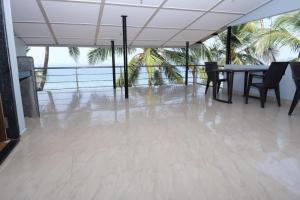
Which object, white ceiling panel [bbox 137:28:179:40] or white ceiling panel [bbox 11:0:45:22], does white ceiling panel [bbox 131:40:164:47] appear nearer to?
white ceiling panel [bbox 137:28:179:40]

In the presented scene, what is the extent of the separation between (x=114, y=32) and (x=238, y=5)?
324 cm

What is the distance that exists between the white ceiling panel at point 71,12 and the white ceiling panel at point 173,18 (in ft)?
4.65

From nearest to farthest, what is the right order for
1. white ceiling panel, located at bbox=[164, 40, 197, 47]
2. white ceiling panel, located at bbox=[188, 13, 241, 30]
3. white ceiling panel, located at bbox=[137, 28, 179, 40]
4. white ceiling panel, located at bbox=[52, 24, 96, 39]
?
white ceiling panel, located at bbox=[188, 13, 241, 30], white ceiling panel, located at bbox=[52, 24, 96, 39], white ceiling panel, located at bbox=[137, 28, 179, 40], white ceiling panel, located at bbox=[164, 40, 197, 47]

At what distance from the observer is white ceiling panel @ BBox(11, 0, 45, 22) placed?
144 inches

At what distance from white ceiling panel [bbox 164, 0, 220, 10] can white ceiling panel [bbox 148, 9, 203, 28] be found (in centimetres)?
24

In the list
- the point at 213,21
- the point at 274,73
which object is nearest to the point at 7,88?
the point at 274,73

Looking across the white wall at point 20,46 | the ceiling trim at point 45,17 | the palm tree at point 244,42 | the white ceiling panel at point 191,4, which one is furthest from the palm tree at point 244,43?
the white wall at point 20,46

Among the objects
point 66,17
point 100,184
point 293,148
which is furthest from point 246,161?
point 66,17

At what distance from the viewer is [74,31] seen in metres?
5.39

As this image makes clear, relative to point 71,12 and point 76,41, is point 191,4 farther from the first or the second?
point 76,41

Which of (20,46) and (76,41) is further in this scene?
(76,41)

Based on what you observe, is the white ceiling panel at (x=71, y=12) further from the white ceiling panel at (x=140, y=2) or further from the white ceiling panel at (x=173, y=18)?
the white ceiling panel at (x=173, y=18)

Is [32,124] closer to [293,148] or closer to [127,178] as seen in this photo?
[127,178]

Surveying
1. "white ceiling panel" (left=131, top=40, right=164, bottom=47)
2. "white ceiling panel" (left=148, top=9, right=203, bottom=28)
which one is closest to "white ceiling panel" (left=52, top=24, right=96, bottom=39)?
"white ceiling panel" (left=131, top=40, right=164, bottom=47)
